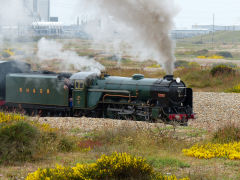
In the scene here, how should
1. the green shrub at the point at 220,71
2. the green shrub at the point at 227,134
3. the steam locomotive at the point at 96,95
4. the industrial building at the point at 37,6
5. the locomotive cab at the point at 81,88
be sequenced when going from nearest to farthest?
the green shrub at the point at 227,134
the steam locomotive at the point at 96,95
the locomotive cab at the point at 81,88
the industrial building at the point at 37,6
the green shrub at the point at 220,71

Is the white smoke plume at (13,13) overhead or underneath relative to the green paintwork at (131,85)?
overhead

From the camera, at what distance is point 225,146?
1145 centimetres

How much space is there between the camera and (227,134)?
12.6m

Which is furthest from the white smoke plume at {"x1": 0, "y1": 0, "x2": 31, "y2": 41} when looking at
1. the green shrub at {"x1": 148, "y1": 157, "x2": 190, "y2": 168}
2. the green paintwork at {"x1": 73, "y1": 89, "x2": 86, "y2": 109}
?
the green shrub at {"x1": 148, "y1": 157, "x2": 190, "y2": 168}

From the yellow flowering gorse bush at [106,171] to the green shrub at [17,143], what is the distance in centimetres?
230

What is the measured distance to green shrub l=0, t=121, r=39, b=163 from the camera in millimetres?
9922

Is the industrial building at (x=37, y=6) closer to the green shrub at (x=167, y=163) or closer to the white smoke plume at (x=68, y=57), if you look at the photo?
the white smoke plume at (x=68, y=57)

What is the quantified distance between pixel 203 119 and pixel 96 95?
5128 mm

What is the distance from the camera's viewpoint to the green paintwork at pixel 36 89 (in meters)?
21.2

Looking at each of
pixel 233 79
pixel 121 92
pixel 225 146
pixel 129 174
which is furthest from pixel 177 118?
pixel 233 79

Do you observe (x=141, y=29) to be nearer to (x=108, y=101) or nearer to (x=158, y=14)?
(x=158, y=14)

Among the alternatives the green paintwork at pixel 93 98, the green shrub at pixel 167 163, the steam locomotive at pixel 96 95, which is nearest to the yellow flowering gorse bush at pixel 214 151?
the green shrub at pixel 167 163

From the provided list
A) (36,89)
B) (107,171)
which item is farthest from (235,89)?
(107,171)

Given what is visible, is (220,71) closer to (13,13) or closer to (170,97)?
(13,13)
